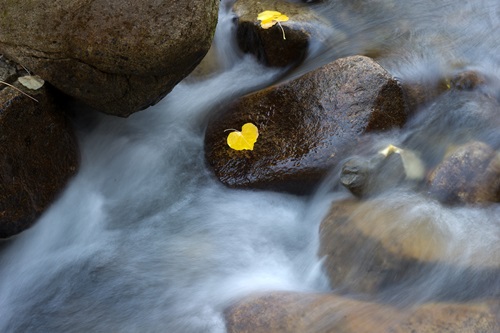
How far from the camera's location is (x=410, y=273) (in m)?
3.22

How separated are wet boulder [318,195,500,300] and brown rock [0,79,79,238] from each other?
206cm

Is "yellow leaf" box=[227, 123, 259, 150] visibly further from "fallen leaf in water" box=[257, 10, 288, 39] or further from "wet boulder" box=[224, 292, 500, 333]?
"wet boulder" box=[224, 292, 500, 333]

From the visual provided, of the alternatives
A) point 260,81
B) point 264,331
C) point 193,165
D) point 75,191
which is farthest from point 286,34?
point 264,331

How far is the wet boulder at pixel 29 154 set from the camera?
3.57 meters

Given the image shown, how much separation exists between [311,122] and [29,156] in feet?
6.83

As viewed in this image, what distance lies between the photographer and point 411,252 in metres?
3.24

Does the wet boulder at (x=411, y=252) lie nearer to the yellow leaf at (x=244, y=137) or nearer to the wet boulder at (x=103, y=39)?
the yellow leaf at (x=244, y=137)

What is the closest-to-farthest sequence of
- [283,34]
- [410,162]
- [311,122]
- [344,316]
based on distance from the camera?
1. [344,316]
2. [410,162]
3. [311,122]
4. [283,34]

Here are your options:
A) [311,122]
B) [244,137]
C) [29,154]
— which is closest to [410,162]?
[311,122]

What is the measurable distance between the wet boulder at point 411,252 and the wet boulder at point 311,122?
0.58 m

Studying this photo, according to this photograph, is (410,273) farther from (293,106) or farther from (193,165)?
(193,165)

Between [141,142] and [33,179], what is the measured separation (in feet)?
3.47

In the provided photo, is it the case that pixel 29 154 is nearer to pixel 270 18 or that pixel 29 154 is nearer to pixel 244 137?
pixel 244 137

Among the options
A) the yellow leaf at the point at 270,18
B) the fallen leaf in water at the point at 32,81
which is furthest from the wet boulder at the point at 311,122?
the fallen leaf in water at the point at 32,81
